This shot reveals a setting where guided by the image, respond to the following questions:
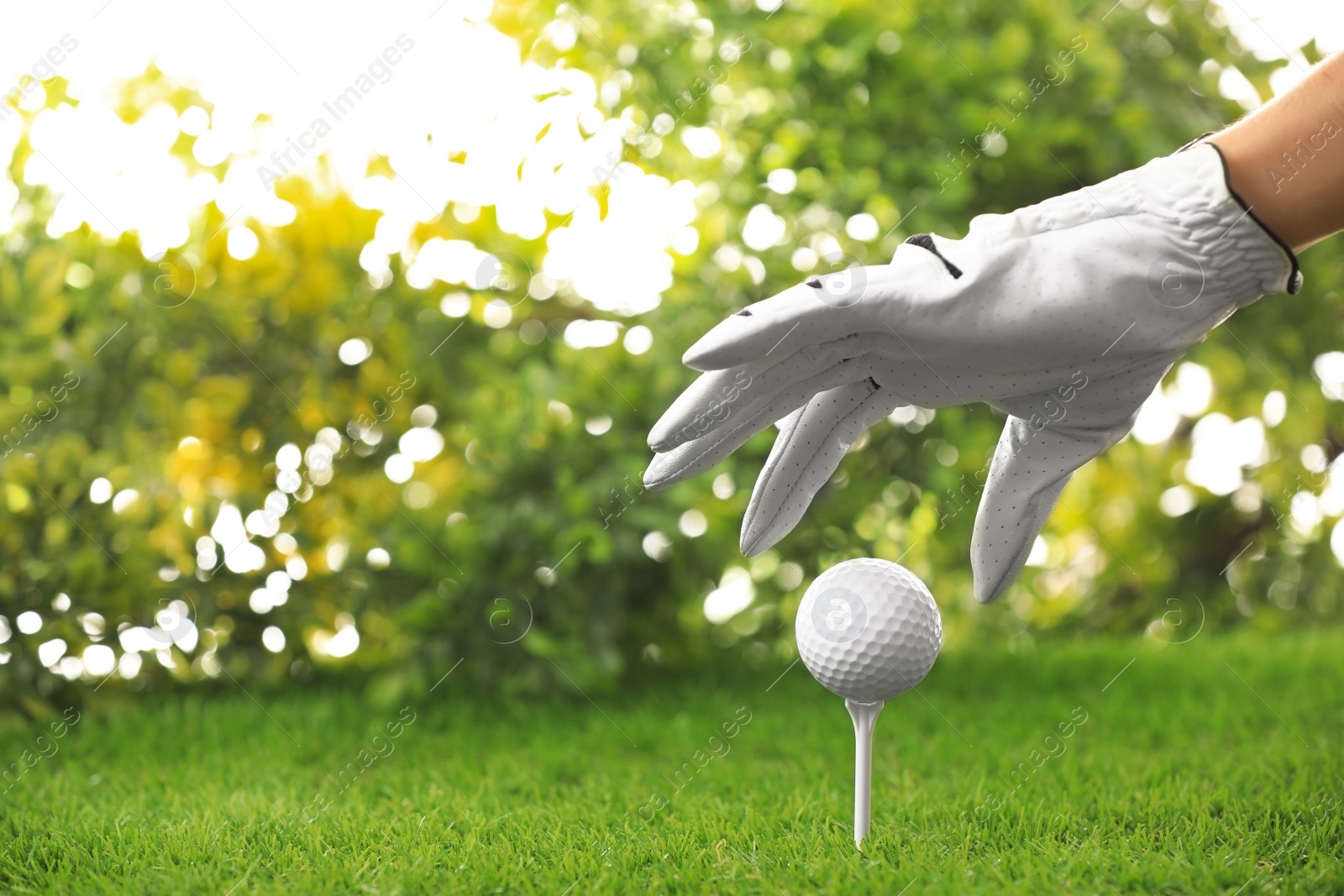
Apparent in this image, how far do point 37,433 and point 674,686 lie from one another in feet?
7.21

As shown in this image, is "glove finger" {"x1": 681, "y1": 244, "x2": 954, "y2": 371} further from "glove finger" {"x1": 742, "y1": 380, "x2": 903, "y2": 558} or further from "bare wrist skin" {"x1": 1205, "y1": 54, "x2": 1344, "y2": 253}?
"bare wrist skin" {"x1": 1205, "y1": 54, "x2": 1344, "y2": 253}

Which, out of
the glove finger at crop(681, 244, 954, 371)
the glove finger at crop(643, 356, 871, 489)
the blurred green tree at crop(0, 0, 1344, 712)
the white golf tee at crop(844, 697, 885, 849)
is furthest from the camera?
the blurred green tree at crop(0, 0, 1344, 712)

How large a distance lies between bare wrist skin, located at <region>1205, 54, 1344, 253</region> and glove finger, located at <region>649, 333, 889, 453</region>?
62 centimetres

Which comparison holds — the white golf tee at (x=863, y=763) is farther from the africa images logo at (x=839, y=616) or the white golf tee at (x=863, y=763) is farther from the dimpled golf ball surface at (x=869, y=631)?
the africa images logo at (x=839, y=616)

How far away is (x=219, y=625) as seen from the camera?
3.26 m

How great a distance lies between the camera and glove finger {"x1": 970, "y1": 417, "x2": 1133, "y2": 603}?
1833mm

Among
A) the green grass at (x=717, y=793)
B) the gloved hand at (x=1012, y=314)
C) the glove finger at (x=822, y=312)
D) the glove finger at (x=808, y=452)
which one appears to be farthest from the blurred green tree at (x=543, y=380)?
the glove finger at (x=822, y=312)

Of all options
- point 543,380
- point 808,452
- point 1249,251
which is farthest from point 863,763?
point 543,380

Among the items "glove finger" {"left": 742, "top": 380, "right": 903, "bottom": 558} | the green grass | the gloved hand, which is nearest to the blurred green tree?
the green grass

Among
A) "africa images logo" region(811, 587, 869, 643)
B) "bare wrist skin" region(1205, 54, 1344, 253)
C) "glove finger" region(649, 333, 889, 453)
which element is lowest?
"africa images logo" region(811, 587, 869, 643)

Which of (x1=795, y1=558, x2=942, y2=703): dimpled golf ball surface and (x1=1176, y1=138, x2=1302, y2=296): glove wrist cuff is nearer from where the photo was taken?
(x1=1176, y1=138, x2=1302, y2=296): glove wrist cuff

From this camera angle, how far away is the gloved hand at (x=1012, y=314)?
1.57 meters

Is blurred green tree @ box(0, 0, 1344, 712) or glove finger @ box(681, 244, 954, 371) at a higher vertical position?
glove finger @ box(681, 244, 954, 371)

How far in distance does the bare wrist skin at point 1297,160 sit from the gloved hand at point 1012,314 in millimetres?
26
